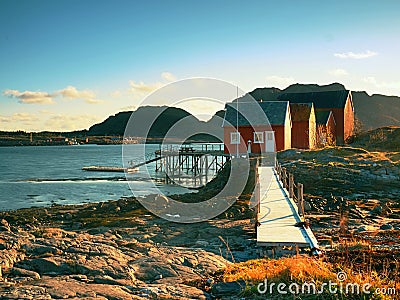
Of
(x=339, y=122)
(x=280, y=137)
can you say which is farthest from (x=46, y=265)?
(x=339, y=122)

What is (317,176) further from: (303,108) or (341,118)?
(341,118)

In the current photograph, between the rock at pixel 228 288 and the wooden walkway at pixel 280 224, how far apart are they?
2.86 m

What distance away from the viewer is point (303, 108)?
144ft

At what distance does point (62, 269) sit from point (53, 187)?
36941 mm

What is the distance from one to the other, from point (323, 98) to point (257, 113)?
17.9 metres

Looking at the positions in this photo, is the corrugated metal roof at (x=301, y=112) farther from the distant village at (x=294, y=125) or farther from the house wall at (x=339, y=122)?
the house wall at (x=339, y=122)

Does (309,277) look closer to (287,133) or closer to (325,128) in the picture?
(287,133)

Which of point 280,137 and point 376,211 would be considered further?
point 280,137

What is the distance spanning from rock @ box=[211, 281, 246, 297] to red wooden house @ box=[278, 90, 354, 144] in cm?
4635

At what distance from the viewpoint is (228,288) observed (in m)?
7.73

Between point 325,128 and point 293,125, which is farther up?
point 293,125

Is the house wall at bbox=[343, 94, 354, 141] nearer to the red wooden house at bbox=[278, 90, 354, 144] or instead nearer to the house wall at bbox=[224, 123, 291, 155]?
the red wooden house at bbox=[278, 90, 354, 144]

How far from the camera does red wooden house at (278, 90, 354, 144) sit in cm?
5225

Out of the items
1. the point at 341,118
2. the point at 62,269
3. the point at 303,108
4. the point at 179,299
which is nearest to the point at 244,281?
the point at 179,299
